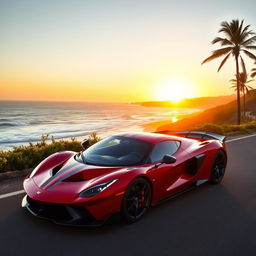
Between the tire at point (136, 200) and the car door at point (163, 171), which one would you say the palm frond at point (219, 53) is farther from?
the tire at point (136, 200)

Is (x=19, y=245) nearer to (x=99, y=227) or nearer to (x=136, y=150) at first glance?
(x=99, y=227)

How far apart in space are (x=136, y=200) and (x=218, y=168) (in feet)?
8.83

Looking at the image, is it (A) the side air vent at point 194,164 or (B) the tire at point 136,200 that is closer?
(B) the tire at point 136,200

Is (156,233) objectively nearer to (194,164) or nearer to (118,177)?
(118,177)

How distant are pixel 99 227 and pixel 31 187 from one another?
1.19 meters

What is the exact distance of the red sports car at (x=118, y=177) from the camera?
12.1 feet

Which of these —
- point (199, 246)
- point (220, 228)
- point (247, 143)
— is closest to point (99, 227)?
point (199, 246)

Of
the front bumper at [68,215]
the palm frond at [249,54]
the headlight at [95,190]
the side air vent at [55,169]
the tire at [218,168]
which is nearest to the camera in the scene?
the front bumper at [68,215]

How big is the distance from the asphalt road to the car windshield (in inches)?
35.5

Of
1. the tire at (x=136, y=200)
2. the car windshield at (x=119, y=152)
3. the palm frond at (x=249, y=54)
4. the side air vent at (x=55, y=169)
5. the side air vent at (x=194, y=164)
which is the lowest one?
the tire at (x=136, y=200)

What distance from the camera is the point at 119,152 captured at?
489 centimetres

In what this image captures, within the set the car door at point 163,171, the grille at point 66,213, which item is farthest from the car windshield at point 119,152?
the grille at point 66,213

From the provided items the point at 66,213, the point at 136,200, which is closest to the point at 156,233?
the point at 136,200

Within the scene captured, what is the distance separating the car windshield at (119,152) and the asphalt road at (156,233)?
0.90 meters
